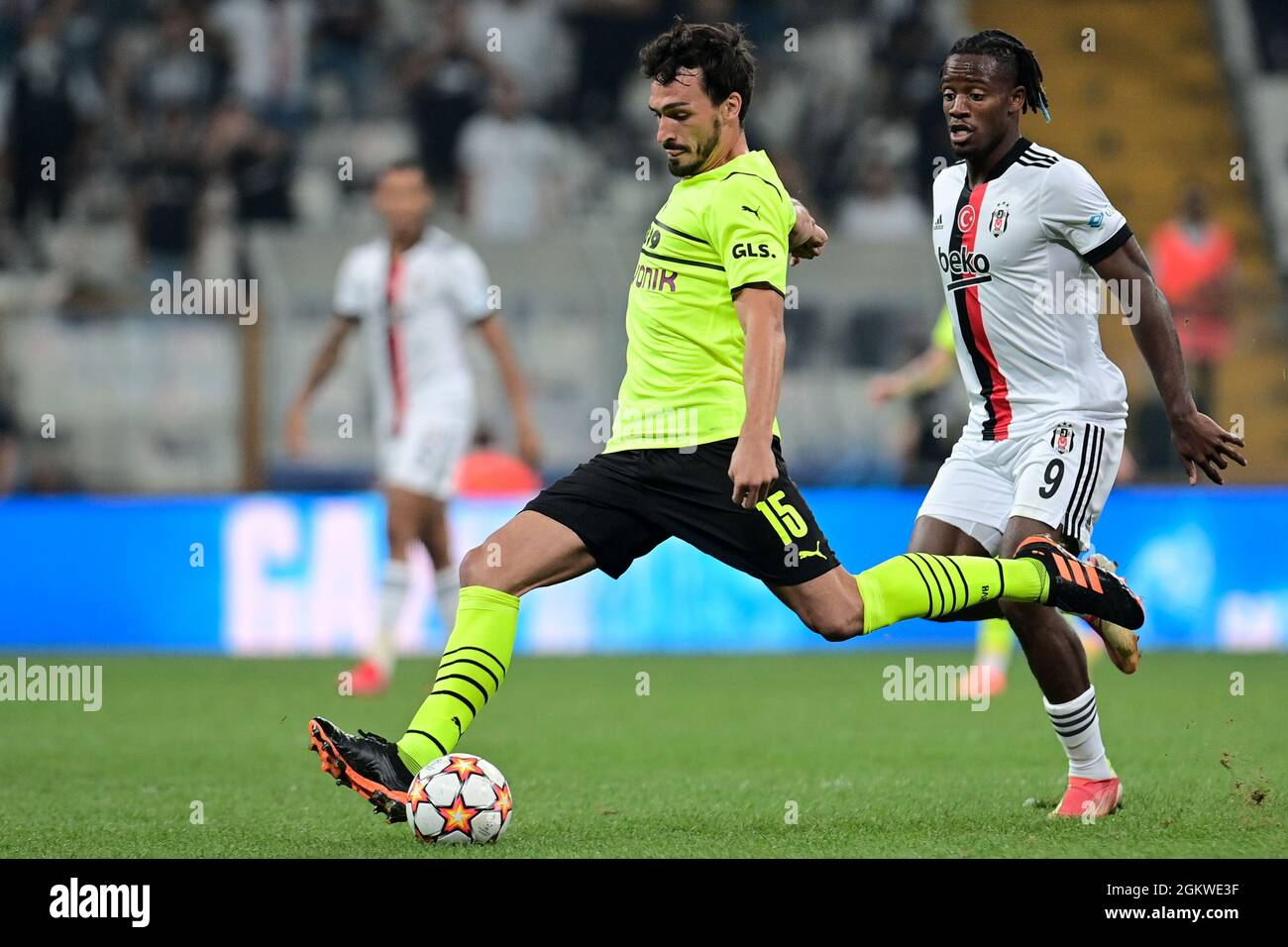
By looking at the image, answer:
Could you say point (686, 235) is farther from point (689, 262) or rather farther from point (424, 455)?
point (424, 455)

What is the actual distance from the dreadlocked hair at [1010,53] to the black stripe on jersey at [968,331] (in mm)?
319

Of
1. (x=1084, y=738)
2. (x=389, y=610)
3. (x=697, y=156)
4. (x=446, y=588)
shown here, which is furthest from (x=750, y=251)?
(x=389, y=610)

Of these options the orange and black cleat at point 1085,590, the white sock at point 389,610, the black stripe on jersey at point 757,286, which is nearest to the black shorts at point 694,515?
the black stripe on jersey at point 757,286

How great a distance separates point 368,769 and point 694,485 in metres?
1.15

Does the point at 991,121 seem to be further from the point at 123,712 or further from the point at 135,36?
the point at 135,36

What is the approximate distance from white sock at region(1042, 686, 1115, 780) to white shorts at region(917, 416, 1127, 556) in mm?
476

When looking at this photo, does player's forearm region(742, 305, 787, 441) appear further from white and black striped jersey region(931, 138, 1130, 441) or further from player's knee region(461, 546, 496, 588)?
white and black striped jersey region(931, 138, 1130, 441)

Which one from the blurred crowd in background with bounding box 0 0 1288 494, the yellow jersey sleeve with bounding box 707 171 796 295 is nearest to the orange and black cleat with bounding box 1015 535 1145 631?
the yellow jersey sleeve with bounding box 707 171 796 295

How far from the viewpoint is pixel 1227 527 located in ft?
41.3

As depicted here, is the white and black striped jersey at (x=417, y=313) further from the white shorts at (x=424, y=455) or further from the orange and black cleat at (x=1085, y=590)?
the orange and black cleat at (x=1085, y=590)

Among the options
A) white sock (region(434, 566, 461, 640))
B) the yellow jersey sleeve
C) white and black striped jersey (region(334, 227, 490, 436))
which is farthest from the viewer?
white and black striped jersey (region(334, 227, 490, 436))

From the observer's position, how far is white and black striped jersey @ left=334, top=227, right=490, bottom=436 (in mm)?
10180

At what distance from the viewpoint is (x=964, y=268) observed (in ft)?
19.8

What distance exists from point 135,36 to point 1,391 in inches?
215
